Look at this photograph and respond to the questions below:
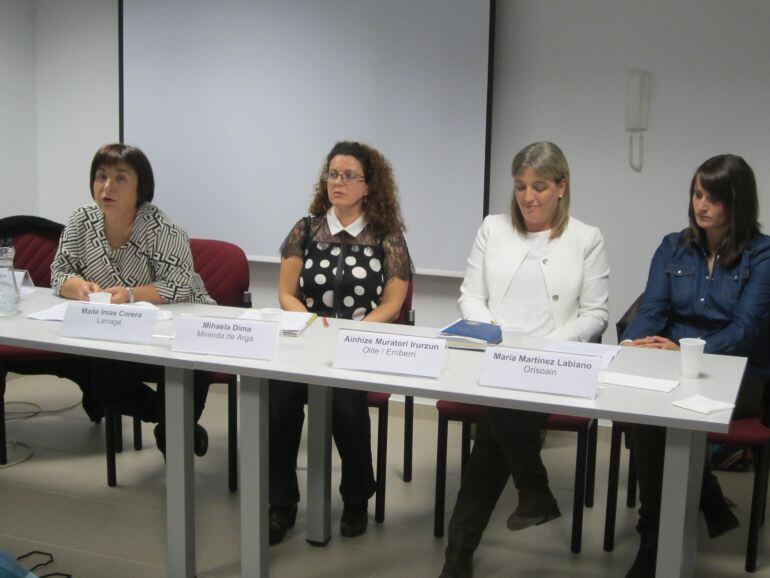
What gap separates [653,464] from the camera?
2.31 meters

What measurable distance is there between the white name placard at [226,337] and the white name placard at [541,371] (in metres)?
0.55

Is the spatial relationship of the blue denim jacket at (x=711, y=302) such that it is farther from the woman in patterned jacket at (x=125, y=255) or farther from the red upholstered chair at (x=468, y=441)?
the woman in patterned jacket at (x=125, y=255)

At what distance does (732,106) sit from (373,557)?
2178 millimetres

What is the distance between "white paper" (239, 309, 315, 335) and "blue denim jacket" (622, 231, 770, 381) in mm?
1028

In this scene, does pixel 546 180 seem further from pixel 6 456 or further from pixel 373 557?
pixel 6 456

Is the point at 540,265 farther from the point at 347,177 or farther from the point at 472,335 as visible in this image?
the point at 347,177

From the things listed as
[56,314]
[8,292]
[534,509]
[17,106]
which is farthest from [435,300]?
[17,106]

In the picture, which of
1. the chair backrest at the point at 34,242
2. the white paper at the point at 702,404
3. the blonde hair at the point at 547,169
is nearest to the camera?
the white paper at the point at 702,404

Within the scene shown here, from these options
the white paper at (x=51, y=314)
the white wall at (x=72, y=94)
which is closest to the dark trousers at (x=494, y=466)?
the white paper at (x=51, y=314)

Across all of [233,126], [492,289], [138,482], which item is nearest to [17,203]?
[233,126]

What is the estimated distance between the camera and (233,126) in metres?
3.98

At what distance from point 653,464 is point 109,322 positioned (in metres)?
1.50

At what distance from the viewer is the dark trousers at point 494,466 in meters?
2.33

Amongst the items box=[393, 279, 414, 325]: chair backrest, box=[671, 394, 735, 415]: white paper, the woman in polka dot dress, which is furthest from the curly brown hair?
box=[671, 394, 735, 415]: white paper
